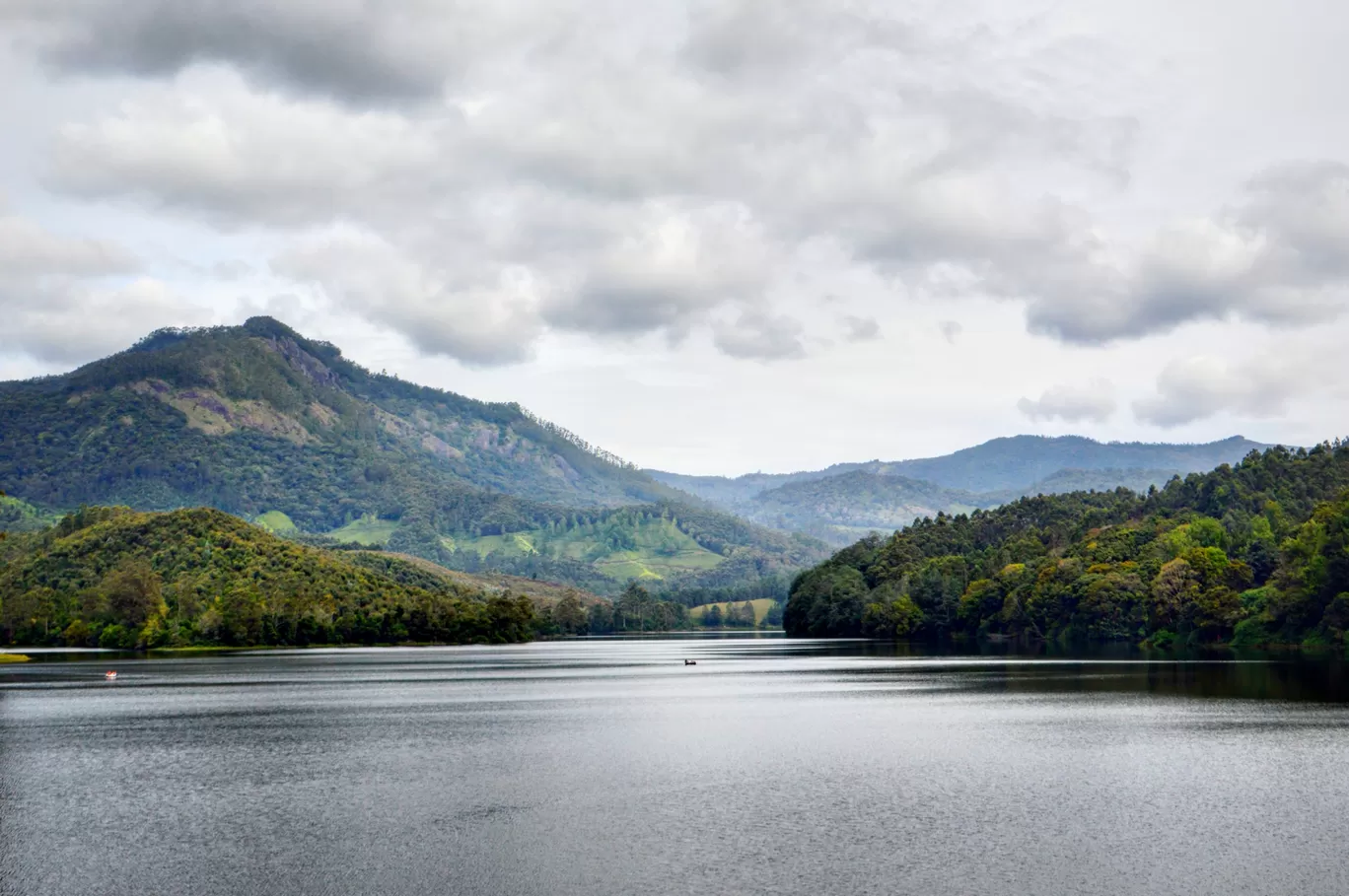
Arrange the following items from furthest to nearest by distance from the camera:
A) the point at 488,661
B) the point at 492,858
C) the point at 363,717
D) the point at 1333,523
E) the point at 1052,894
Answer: the point at 488,661 < the point at 1333,523 < the point at 363,717 < the point at 492,858 < the point at 1052,894

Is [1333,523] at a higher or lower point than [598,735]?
higher

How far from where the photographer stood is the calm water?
118 ft

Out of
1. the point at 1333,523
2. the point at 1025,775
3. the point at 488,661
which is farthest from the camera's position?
the point at 488,661

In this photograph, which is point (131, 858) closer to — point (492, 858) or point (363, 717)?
point (492, 858)

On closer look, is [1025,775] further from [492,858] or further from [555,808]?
[492,858]

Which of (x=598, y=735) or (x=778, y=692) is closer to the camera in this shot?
(x=598, y=735)

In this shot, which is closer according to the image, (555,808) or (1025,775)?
(555,808)

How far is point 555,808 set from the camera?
46.8m

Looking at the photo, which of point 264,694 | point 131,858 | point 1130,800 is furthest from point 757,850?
point 264,694

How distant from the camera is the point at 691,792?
165ft

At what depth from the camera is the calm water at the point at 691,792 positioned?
3600 cm

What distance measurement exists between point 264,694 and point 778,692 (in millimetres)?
45316

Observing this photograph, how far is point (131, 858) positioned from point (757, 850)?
21.2 metres

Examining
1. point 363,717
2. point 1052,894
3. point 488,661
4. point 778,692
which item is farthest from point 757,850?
point 488,661
